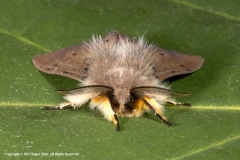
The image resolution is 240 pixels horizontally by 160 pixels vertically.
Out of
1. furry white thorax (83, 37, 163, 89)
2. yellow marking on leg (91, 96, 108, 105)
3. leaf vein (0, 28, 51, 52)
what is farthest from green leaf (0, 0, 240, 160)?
furry white thorax (83, 37, 163, 89)

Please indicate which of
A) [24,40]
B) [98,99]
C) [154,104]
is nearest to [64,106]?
[98,99]

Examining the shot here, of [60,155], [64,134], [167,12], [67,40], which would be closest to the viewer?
[60,155]

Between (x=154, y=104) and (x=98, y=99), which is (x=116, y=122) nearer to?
(x=98, y=99)

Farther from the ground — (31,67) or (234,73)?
(234,73)

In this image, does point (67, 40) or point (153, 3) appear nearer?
point (67, 40)

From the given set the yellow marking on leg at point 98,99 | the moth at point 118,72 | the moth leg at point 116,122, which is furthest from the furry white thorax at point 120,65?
the moth leg at point 116,122

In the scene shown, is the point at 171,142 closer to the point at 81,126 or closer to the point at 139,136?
the point at 139,136

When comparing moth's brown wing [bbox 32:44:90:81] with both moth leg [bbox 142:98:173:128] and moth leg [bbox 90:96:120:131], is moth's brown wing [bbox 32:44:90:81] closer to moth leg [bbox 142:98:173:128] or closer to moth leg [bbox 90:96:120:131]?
moth leg [bbox 90:96:120:131]

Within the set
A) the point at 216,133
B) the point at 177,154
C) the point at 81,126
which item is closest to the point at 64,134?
the point at 81,126
